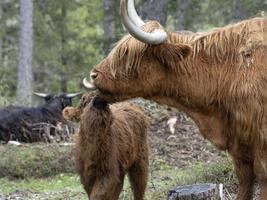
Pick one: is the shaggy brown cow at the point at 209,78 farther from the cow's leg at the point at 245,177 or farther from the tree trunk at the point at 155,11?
the tree trunk at the point at 155,11

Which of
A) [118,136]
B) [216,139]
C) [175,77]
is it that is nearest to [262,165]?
[216,139]

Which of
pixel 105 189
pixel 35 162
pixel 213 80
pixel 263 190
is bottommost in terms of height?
pixel 35 162

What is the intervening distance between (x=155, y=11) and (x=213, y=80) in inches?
514

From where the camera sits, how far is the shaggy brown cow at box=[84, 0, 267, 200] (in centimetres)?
560

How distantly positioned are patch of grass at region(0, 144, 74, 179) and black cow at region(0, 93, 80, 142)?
6.36ft

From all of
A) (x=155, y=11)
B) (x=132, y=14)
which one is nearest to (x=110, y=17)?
(x=155, y=11)

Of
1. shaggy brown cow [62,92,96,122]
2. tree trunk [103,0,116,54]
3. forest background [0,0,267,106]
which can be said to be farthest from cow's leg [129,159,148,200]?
forest background [0,0,267,106]

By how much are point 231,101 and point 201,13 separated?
2770 cm

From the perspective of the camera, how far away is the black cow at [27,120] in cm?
1546

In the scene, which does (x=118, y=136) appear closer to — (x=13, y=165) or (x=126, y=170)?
(x=126, y=170)

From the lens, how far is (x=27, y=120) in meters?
16.0

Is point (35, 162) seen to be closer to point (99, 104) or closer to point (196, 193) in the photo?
point (99, 104)

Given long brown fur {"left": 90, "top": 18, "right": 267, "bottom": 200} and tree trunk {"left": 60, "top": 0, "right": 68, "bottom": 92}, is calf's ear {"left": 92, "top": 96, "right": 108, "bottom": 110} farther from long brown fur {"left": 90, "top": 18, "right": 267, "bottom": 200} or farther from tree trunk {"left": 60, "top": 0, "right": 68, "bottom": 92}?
tree trunk {"left": 60, "top": 0, "right": 68, "bottom": 92}

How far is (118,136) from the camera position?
28.2 ft
